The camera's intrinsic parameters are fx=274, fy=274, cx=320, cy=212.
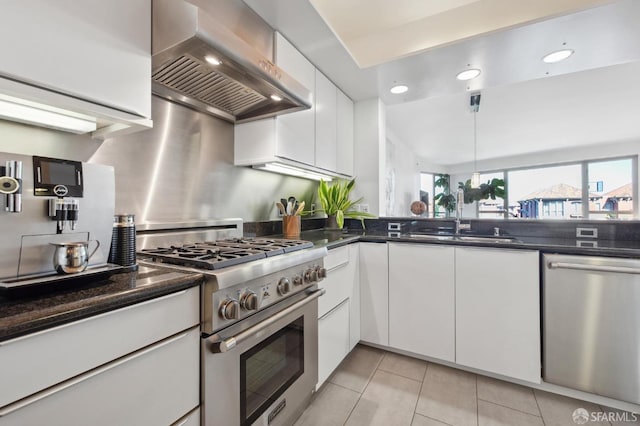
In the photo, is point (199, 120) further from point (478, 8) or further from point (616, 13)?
point (616, 13)

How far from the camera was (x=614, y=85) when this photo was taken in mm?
3215

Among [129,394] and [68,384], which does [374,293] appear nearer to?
[129,394]

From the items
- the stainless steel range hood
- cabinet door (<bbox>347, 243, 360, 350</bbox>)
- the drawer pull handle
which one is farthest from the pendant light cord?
the drawer pull handle

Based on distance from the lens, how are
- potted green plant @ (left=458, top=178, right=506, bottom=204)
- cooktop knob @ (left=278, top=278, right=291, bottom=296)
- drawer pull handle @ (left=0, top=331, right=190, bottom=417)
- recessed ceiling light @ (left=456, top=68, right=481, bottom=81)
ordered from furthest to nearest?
potted green plant @ (left=458, top=178, right=506, bottom=204) → recessed ceiling light @ (left=456, top=68, right=481, bottom=81) → cooktop knob @ (left=278, top=278, right=291, bottom=296) → drawer pull handle @ (left=0, top=331, right=190, bottom=417)

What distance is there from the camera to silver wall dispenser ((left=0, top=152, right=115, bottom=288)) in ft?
2.37

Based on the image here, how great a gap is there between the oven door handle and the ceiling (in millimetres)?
1557

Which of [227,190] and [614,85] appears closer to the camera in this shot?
[227,190]

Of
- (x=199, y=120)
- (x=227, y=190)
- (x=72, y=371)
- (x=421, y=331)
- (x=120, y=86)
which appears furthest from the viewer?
(x=421, y=331)

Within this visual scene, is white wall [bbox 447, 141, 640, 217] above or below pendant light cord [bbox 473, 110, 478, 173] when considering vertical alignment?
below

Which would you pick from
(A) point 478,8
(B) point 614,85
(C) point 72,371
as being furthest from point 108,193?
(B) point 614,85

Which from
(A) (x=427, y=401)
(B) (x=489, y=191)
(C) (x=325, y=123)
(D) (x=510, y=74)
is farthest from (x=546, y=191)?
(A) (x=427, y=401)

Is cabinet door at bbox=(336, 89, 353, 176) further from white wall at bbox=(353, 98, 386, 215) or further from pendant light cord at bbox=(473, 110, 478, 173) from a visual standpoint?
pendant light cord at bbox=(473, 110, 478, 173)

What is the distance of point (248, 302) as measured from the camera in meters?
1.00

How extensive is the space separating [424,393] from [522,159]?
7347mm
